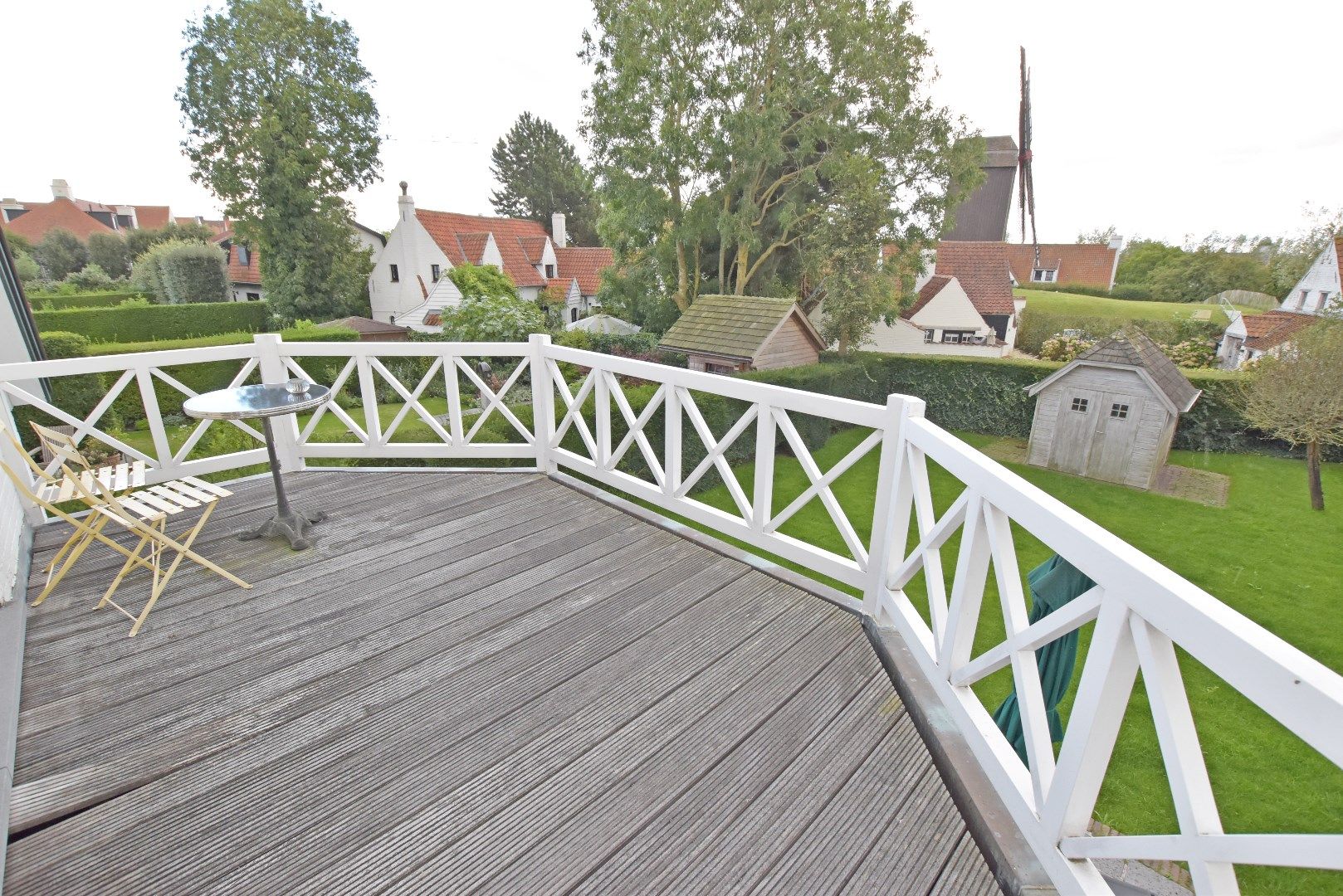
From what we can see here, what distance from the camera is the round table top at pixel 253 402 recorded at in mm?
2900

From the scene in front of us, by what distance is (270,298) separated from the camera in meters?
21.0

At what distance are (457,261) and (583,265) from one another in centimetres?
595

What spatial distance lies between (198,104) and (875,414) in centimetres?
2641

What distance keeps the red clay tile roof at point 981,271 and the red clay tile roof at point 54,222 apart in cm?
4506

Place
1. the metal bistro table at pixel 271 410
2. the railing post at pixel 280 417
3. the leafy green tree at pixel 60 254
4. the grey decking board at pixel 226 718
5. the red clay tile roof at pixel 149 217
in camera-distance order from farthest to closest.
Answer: the red clay tile roof at pixel 149 217, the leafy green tree at pixel 60 254, the railing post at pixel 280 417, the metal bistro table at pixel 271 410, the grey decking board at pixel 226 718

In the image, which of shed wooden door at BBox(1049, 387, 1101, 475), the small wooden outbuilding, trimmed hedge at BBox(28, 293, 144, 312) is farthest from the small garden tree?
trimmed hedge at BBox(28, 293, 144, 312)

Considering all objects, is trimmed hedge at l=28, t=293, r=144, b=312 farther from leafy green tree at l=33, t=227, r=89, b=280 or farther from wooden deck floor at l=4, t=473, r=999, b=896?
wooden deck floor at l=4, t=473, r=999, b=896

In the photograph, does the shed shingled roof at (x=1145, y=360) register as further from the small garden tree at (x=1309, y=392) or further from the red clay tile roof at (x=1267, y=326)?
the red clay tile roof at (x=1267, y=326)

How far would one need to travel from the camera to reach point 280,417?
14.5 feet

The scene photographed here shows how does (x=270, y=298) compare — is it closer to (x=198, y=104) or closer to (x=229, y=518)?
(x=198, y=104)

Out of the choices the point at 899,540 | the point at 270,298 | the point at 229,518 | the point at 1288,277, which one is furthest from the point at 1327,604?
the point at 270,298

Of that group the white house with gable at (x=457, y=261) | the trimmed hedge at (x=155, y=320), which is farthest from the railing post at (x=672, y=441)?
the trimmed hedge at (x=155, y=320)

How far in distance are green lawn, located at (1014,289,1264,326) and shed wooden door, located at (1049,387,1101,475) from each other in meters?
15.1

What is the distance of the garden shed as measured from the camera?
401 inches
